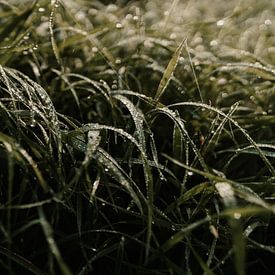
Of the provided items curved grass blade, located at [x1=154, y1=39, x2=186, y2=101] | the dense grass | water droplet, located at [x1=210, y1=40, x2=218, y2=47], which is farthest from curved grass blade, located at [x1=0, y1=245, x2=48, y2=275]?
water droplet, located at [x1=210, y1=40, x2=218, y2=47]

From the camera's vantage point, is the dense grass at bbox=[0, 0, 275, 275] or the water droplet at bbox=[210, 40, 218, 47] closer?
the dense grass at bbox=[0, 0, 275, 275]

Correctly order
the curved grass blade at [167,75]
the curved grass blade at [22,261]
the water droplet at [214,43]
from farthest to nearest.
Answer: the water droplet at [214,43]
the curved grass blade at [167,75]
the curved grass blade at [22,261]

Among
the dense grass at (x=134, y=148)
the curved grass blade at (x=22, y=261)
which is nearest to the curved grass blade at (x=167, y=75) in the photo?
the dense grass at (x=134, y=148)

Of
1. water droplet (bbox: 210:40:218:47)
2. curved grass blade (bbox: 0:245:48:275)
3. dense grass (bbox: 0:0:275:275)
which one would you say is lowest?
curved grass blade (bbox: 0:245:48:275)

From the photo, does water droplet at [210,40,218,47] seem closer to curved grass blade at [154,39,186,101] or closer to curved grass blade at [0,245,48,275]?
curved grass blade at [154,39,186,101]

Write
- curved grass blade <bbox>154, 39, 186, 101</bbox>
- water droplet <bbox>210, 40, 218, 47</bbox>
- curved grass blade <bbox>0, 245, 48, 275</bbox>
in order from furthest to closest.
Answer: water droplet <bbox>210, 40, 218, 47</bbox> → curved grass blade <bbox>154, 39, 186, 101</bbox> → curved grass blade <bbox>0, 245, 48, 275</bbox>

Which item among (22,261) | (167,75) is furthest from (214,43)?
(22,261)

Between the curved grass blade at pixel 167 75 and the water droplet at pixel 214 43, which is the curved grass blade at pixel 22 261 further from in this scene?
the water droplet at pixel 214 43

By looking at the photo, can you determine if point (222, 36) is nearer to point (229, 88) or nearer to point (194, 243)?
point (229, 88)
